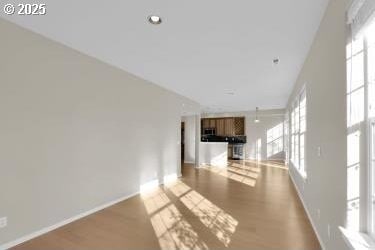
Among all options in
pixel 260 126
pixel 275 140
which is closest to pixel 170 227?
pixel 275 140

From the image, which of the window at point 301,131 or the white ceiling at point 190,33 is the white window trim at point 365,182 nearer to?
the white ceiling at point 190,33

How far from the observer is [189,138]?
28.0 feet

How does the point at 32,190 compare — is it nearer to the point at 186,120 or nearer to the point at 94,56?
the point at 94,56

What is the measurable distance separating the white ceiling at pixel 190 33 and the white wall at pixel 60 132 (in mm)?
292

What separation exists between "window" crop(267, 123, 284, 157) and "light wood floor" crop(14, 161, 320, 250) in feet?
18.2

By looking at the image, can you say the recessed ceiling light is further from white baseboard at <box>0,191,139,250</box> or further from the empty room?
white baseboard at <box>0,191,139,250</box>

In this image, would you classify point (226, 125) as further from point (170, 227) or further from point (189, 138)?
point (170, 227)

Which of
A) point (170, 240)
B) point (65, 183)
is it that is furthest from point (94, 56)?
point (170, 240)

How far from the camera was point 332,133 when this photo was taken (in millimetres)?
1905

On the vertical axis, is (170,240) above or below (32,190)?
below

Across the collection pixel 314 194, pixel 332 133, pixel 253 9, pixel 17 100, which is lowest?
pixel 314 194

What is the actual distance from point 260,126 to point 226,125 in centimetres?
182

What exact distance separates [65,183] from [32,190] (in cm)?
43

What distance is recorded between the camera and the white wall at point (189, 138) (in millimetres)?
8305
